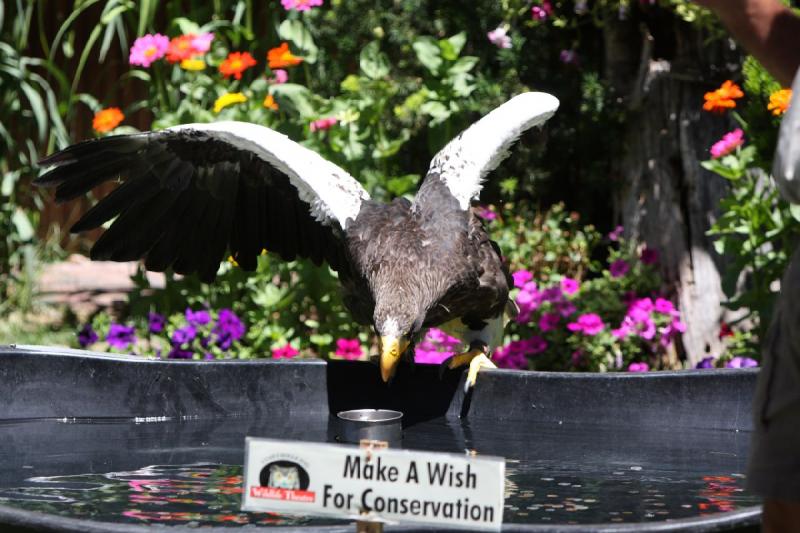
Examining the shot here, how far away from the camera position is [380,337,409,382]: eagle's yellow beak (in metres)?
3.25

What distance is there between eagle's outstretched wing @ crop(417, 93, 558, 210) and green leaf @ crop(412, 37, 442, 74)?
1.29 m

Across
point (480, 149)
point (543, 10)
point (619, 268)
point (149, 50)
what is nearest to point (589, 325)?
point (619, 268)

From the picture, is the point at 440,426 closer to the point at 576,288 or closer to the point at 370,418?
the point at 370,418

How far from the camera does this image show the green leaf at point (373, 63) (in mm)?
5473

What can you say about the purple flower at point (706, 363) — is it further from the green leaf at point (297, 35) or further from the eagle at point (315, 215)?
the green leaf at point (297, 35)

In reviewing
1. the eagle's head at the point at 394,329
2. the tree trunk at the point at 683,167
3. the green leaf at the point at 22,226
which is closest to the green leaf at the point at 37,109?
the green leaf at the point at 22,226

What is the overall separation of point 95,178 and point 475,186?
1.40 m

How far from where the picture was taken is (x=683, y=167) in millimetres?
5832

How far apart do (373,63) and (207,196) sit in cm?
149

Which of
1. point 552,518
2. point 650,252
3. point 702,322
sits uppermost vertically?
point 650,252

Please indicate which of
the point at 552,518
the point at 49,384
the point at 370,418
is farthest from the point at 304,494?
the point at 49,384

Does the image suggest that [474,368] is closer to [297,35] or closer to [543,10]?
[297,35]

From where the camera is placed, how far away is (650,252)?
230 inches

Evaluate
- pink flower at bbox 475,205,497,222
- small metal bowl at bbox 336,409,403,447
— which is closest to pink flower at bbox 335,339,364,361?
pink flower at bbox 475,205,497,222
